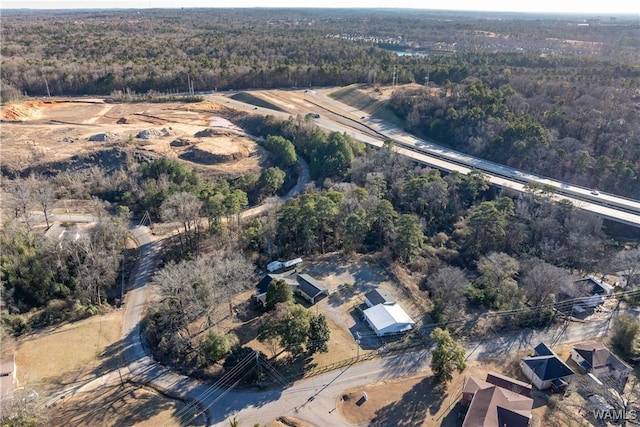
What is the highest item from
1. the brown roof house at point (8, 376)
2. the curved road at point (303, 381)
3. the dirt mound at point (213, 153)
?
the dirt mound at point (213, 153)

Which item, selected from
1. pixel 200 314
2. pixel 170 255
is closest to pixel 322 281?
pixel 200 314

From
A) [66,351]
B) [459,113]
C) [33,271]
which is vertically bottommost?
[66,351]

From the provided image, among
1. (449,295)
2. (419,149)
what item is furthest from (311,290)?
(419,149)

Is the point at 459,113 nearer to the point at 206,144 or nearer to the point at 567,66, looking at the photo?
the point at 206,144

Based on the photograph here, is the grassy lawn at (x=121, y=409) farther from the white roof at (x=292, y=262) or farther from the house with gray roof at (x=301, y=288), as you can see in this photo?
the white roof at (x=292, y=262)

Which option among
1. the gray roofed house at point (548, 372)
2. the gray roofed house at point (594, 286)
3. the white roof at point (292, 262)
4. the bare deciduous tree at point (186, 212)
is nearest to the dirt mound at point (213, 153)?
the bare deciduous tree at point (186, 212)

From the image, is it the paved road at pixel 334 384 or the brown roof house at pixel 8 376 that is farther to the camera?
the paved road at pixel 334 384
